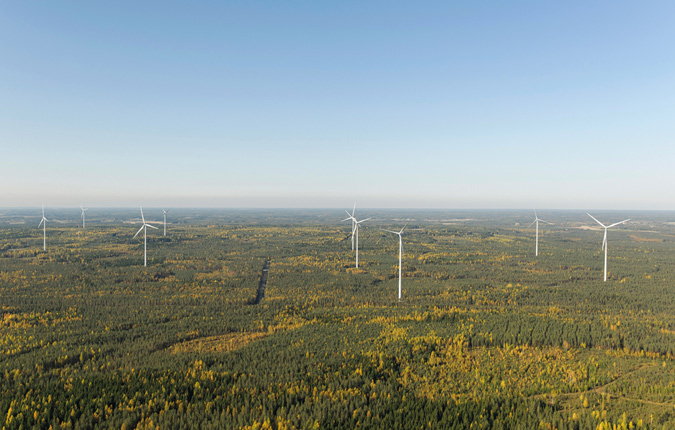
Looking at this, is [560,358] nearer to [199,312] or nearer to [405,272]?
[199,312]

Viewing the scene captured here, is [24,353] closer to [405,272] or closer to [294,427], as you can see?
[294,427]

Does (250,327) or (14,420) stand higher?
(14,420)

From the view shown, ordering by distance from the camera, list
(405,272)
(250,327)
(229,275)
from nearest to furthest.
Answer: (250,327) < (229,275) < (405,272)

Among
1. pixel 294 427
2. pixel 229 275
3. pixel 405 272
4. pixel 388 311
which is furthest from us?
pixel 405 272

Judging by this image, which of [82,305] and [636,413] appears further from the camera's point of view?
[82,305]

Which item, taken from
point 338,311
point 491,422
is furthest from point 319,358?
point 338,311

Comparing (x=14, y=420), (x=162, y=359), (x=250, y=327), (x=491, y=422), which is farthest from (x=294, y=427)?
(x=250, y=327)
